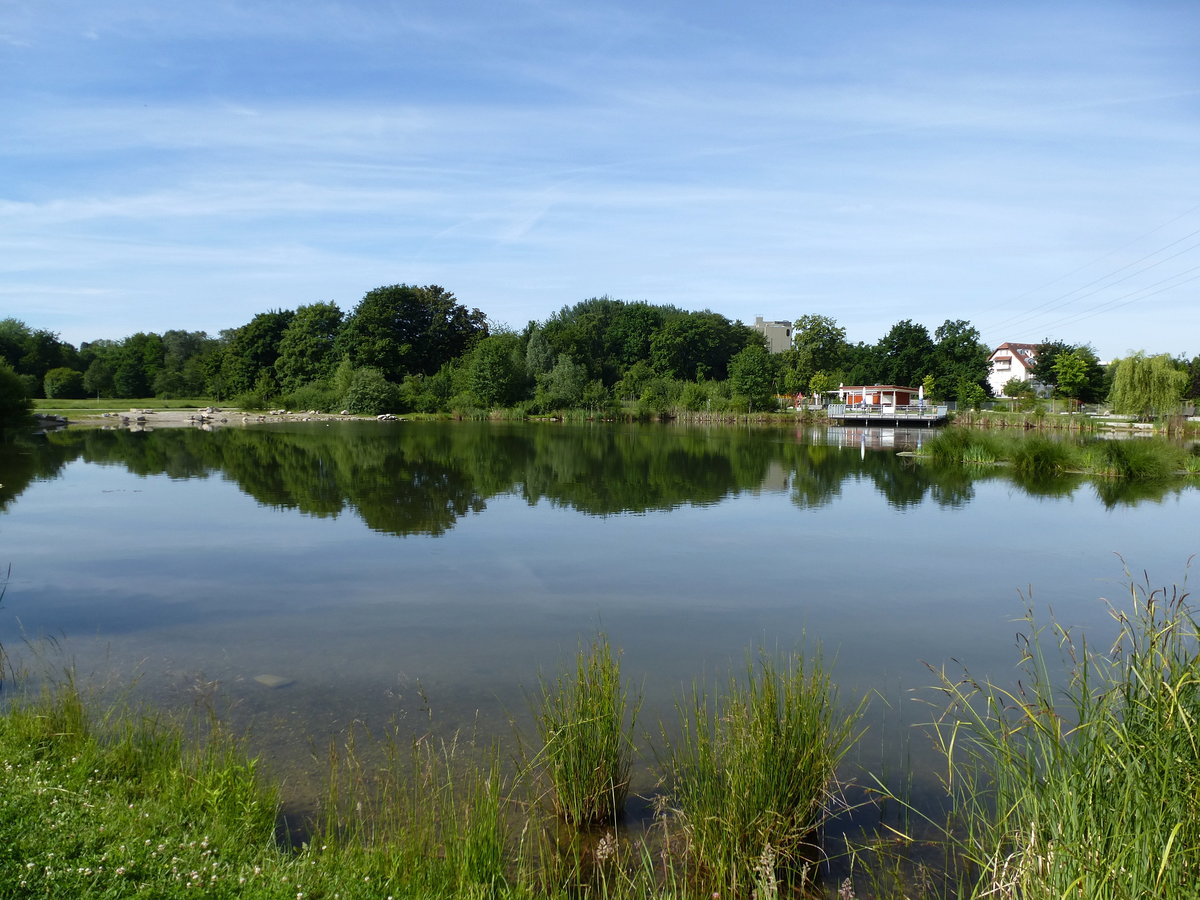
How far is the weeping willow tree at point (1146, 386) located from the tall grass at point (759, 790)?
42.4 meters

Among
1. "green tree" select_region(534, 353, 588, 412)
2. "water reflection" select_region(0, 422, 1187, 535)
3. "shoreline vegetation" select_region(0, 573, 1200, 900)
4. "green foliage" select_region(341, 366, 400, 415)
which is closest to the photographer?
"shoreline vegetation" select_region(0, 573, 1200, 900)

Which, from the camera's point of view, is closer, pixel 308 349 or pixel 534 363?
pixel 534 363

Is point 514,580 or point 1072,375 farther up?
point 1072,375

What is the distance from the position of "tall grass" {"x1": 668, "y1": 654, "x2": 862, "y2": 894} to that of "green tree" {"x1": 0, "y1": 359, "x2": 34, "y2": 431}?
127 feet

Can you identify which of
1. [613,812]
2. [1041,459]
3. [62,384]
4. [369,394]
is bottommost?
[613,812]

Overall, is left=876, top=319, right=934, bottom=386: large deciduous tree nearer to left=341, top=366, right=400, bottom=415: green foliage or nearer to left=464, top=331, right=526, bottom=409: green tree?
left=464, top=331, right=526, bottom=409: green tree

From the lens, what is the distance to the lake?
6.31m

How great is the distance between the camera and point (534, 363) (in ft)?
195

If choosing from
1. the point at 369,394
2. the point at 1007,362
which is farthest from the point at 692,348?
the point at 1007,362

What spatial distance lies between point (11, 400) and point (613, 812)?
39.0 meters

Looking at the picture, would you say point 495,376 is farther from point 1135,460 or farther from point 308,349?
point 1135,460

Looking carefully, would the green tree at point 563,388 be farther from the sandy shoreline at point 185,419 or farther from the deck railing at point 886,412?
the deck railing at point 886,412

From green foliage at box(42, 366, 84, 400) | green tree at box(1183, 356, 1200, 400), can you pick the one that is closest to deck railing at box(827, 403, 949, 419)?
green tree at box(1183, 356, 1200, 400)

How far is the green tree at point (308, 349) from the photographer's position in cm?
6431
